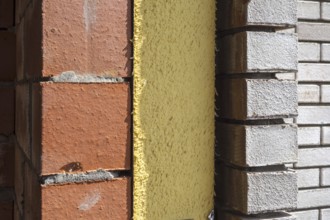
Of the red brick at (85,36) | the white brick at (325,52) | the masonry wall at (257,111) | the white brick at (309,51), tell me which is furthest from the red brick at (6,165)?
the white brick at (325,52)

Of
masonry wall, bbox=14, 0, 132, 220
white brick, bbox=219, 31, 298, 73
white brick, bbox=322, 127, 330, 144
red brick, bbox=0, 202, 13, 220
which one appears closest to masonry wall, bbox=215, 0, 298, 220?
white brick, bbox=219, 31, 298, 73

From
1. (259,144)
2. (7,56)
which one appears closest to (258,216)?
(259,144)

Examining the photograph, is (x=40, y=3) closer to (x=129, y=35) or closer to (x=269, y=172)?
(x=129, y=35)

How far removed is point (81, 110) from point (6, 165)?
24.3 inches

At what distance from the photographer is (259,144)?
1209 mm

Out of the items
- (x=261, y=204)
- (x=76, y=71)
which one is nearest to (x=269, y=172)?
(x=261, y=204)

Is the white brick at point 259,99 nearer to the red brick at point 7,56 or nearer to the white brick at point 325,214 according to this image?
the red brick at point 7,56

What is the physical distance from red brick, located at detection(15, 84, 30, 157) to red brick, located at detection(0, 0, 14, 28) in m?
0.23

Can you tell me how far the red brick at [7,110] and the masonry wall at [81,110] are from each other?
0.44m

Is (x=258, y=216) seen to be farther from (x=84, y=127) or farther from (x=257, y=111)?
(x=84, y=127)

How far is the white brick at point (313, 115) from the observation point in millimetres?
2230

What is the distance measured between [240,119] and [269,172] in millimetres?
159

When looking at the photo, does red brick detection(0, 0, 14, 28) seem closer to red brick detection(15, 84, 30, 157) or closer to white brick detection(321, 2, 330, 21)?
red brick detection(15, 84, 30, 157)

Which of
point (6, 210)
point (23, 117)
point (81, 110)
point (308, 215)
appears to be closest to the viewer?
point (81, 110)
